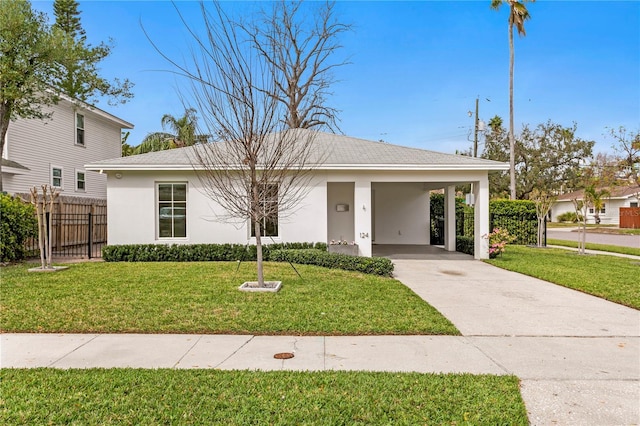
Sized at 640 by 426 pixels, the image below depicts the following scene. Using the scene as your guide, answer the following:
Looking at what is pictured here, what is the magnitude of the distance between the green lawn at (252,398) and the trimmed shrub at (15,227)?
844 centimetres

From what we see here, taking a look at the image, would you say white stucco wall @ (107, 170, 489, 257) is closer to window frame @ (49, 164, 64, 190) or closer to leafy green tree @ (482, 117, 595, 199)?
window frame @ (49, 164, 64, 190)

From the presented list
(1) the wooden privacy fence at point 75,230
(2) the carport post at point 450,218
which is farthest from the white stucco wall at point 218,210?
(2) the carport post at point 450,218

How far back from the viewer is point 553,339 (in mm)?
4914

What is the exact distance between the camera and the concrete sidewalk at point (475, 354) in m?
3.34

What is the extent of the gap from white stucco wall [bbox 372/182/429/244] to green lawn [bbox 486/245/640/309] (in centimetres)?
436

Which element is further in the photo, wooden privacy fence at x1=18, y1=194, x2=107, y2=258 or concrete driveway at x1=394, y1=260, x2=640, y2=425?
wooden privacy fence at x1=18, y1=194, x2=107, y2=258

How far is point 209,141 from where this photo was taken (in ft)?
25.7

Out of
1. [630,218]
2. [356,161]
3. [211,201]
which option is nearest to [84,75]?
[211,201]

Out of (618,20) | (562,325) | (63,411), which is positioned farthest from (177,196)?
(618,20)

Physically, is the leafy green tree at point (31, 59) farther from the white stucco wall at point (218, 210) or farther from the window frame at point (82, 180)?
the window frame at point (82, 180)

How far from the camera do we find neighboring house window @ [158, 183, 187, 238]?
12039mm

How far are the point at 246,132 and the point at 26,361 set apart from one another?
14.4 feet

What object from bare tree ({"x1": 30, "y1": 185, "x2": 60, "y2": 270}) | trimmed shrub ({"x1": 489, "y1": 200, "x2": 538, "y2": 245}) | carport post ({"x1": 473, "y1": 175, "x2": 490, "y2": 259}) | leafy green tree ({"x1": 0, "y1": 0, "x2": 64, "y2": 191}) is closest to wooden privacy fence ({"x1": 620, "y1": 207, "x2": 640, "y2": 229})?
trimmed shrub ({"x1": 489, "y1": 200, "x2": 538, "y2": 245})

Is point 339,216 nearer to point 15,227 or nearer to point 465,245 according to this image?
point 465,245
